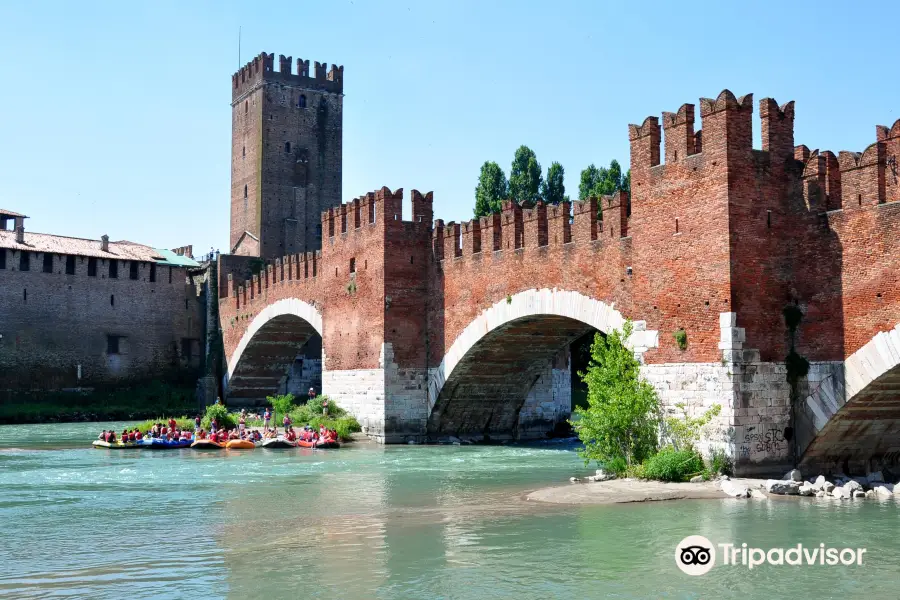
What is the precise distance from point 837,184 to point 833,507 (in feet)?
17.8

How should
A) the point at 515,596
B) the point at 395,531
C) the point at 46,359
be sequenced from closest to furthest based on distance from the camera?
the point at 515,596 → the point at 395,531 → the point at 46,359

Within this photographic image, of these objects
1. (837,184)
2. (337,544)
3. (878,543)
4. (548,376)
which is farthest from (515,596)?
(548,376)

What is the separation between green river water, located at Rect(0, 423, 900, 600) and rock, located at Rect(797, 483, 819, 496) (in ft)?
1.80

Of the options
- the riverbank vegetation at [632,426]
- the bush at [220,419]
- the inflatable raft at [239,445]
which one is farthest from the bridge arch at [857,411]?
the bush at [220,419]

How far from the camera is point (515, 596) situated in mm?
10102

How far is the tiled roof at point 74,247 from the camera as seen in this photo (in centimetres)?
4400

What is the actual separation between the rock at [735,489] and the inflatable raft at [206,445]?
1649 cm

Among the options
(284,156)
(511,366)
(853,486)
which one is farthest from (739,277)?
(284,156)

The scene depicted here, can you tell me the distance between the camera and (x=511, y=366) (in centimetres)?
2775

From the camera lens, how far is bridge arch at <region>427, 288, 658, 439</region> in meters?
23.0

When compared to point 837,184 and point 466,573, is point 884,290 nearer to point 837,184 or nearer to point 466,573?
point 837,184

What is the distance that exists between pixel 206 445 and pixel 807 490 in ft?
57.7

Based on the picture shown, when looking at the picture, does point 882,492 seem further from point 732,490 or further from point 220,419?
point 220,419

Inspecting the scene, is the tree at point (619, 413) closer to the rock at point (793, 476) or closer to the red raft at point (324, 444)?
the rock at point (793, 476)
